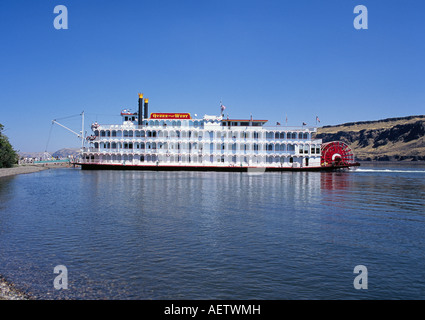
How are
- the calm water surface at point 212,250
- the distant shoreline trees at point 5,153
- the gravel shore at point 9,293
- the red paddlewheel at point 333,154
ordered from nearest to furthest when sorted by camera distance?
the gravel shore at point 9,293
the calm water surface at point 212,250
the distant shoreline trees at point 5,153
the red paddlewheel at point 333,154

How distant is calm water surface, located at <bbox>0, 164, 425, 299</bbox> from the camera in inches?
378

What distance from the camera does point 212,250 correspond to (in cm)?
1299

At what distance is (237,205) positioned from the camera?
2402cm

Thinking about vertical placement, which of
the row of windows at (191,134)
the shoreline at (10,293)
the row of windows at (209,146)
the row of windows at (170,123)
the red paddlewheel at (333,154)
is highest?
the row of windows at (170,123)

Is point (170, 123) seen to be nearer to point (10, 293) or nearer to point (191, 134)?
point (191, 134)

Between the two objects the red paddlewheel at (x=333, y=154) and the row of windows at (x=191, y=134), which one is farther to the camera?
the red paddlewheel at (x=333, y=154)

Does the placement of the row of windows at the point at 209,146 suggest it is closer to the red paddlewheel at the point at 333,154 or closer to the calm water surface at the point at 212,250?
the red paddlewheel at the point at 333,154

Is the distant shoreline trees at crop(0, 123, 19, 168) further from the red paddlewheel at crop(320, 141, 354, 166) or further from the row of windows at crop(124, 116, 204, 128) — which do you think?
the red paddlewheel at crop(320, 141, 354, 166)

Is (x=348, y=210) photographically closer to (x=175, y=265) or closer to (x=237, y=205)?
(x=237, y=205)

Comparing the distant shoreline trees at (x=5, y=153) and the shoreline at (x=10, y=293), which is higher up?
the distant shoreline trees at (x=5, y=153)

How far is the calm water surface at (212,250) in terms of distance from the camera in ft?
31.5

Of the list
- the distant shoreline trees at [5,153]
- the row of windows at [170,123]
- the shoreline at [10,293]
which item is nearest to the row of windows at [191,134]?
the row of windows at [170,123]

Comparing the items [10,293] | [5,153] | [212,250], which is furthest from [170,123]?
[10,293]

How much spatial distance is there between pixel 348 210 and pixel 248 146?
44.9 metres
